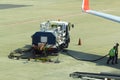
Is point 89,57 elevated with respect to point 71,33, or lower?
elevated

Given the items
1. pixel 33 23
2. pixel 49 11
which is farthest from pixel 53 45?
pixel 49 11

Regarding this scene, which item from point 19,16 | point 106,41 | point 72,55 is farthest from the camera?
point 19,16

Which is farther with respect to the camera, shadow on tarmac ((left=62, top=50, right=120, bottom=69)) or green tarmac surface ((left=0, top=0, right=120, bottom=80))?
shadow on tarmac ((left=62, top=50, right=120, bottom=69))

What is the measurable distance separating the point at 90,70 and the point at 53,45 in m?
4.76

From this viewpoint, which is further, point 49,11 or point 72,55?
point 49,11

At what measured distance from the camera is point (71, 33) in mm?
40719

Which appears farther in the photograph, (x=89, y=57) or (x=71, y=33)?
(x=71, y=33)

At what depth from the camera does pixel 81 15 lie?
54.6m

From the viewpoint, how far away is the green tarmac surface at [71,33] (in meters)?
26.3

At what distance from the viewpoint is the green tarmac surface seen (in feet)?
86.3

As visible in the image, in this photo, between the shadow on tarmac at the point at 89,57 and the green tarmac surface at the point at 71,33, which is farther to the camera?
the shadow on tarmac at the point at 89,57

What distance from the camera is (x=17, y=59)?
2939 centimetres

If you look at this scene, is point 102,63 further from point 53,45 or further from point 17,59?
point 17,59

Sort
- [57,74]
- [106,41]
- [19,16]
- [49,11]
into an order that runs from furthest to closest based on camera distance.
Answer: [49,11] → [19,16] → [106,41] → [57,74]
